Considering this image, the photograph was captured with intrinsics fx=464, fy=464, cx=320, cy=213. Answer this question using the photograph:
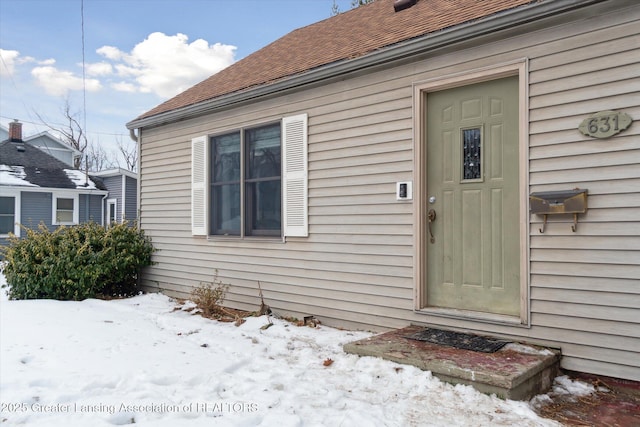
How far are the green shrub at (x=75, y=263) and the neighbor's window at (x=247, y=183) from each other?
1.57 m

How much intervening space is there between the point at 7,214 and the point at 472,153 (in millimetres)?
15113

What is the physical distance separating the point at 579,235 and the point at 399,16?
335 centimetres

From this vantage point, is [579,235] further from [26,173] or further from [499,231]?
[26,173]

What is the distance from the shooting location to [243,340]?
428 centimetres

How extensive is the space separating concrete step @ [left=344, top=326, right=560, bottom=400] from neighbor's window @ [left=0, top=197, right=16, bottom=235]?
47.7 ft

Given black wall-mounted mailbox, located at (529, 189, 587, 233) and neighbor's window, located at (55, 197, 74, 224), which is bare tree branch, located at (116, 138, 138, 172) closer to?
neighbor's window, located at (55, 197, 74, 224)

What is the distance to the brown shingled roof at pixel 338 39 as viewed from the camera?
4.16 meters

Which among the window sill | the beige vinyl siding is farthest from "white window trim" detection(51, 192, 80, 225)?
the window sill

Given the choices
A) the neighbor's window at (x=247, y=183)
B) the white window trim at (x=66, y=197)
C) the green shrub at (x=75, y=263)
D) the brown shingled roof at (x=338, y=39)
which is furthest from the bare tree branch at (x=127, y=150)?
the neighbor's window at (x=247, y=183)

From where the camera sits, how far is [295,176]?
5.16 meters

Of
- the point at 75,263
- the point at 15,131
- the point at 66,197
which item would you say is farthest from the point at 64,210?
the point at 75,263

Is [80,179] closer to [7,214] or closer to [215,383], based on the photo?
[7,214]

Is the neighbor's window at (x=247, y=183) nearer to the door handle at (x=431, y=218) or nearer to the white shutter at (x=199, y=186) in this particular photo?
the white shutter at (x=199, y=186)

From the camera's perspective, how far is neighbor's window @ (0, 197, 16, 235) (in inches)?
559
